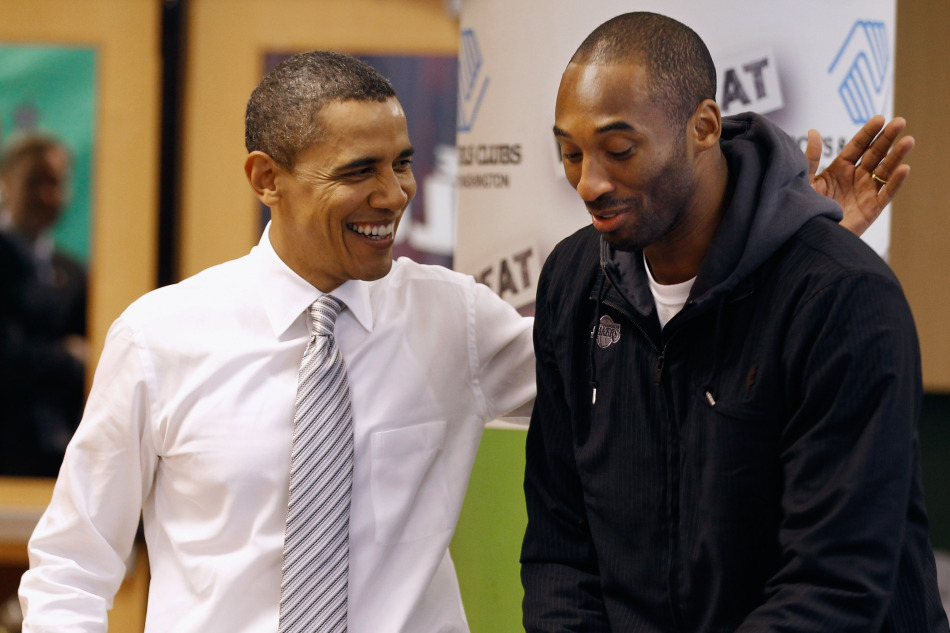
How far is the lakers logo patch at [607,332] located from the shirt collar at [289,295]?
1.44ft

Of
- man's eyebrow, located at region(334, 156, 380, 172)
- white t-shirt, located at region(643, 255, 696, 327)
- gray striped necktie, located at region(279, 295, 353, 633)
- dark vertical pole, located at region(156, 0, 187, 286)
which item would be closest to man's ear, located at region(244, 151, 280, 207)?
man's eyebrow, located at region(334, 156, 380, 172)

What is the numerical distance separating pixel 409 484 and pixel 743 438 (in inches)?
24.3

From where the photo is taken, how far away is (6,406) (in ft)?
11.1

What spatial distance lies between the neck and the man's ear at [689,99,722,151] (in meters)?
0.04

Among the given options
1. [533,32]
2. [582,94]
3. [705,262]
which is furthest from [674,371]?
[533,32]

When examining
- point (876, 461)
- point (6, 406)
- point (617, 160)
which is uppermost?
point (617, 160)

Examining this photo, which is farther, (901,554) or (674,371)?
(674,371)

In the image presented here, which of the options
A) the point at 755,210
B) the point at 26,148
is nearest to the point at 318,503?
the point at 755,210

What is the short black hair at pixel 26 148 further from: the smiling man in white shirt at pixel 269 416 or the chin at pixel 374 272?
the chin at pixel 374 272

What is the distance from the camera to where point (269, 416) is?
167 centimetres

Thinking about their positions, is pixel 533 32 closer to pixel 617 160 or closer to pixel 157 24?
pixel 617 160

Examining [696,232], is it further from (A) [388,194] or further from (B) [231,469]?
(B) [231,469]

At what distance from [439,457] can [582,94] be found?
2.41 ft

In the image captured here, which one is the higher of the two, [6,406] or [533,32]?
[533,32]
